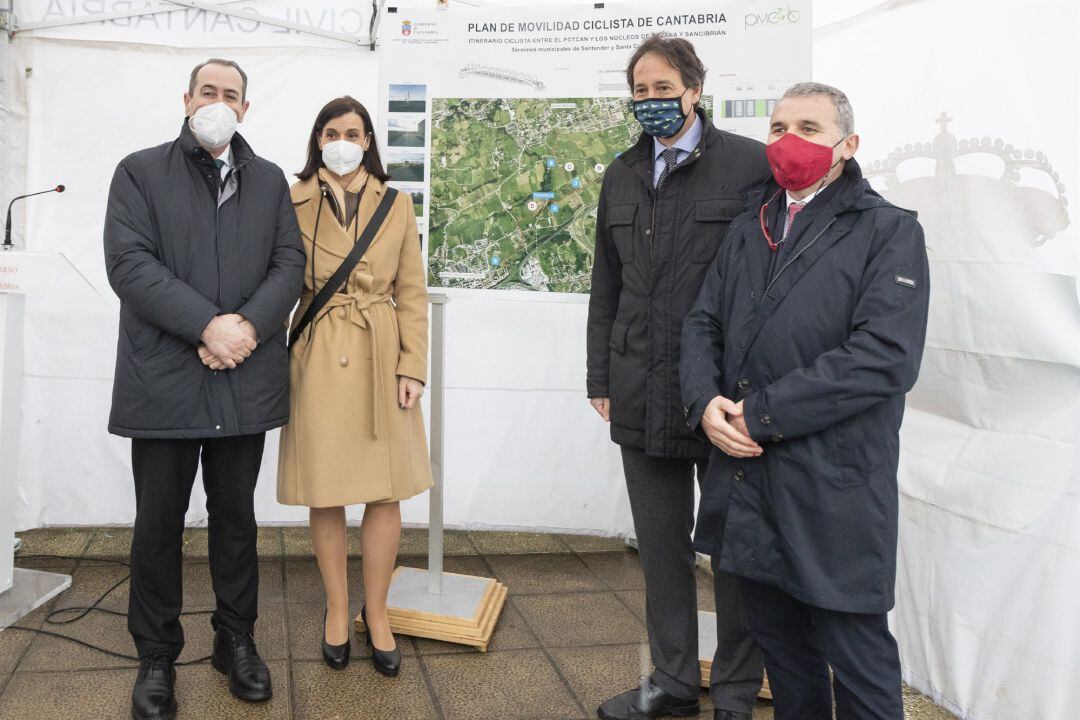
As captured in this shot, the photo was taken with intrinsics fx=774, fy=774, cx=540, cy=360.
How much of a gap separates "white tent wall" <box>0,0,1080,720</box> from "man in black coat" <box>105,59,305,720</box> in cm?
145

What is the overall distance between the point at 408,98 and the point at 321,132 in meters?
0.47

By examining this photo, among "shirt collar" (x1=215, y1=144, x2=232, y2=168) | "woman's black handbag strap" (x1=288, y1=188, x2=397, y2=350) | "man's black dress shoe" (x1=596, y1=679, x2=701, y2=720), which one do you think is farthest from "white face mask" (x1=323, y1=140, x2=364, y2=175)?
"man's black dress shoe" (x1=596, y1=679, x2=701, y2=720)

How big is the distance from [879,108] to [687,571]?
147 cm

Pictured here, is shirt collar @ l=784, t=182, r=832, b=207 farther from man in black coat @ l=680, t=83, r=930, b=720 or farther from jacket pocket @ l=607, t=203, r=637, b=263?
jacket pocket @ l=607, t=203, r=637, b=263

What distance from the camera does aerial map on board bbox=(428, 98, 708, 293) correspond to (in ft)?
8.33

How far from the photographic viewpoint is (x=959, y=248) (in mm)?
2027

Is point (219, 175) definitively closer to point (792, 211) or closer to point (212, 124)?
point (212, 124)

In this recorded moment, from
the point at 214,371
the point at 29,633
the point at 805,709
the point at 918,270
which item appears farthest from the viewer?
the point at 29,633

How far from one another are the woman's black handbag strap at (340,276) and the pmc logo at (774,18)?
4.15 feet

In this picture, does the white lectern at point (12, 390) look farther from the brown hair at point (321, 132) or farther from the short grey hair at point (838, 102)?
the short grey hair at point (838, 102)

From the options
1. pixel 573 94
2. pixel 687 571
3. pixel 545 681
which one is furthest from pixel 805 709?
pixel 573 94

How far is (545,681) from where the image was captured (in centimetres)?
230

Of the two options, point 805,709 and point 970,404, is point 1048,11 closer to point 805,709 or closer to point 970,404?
point 970,404

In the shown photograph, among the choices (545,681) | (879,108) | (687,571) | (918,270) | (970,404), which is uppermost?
(879,108)
